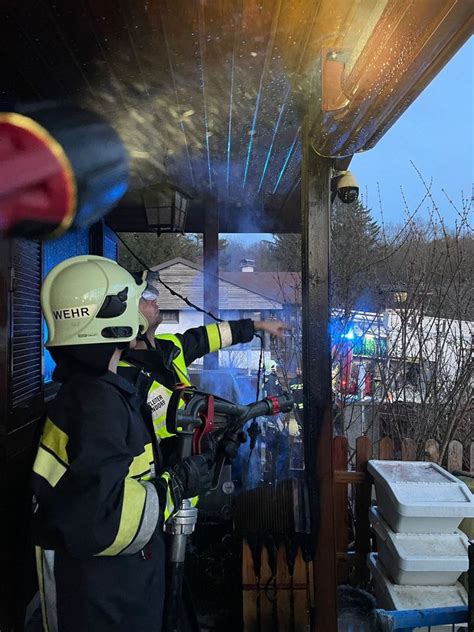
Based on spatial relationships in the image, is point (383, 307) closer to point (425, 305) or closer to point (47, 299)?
point (425, 305)

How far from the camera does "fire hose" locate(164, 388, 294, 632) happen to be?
6.75 feet

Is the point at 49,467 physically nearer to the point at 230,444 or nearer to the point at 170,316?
the point at 230,444

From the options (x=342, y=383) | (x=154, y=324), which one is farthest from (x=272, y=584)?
(x=342, y=383)

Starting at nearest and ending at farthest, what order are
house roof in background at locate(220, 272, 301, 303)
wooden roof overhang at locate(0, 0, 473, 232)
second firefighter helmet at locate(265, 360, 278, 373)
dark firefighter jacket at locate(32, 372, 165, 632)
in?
dark firefighter jacket at locate(32, 372, 165, 632) < wooden roof overhang at locate(0, 0, 473, 232) < second firefighter helmet at locate(265, 360, 278, 373) < house roof in background at locate(220, 272, 301, 303)

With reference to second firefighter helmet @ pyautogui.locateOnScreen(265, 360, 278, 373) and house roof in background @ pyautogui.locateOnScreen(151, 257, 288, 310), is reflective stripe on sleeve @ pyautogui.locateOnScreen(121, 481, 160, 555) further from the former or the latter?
house roof in background @ pyautogui.locateOnScreen(151, 257, 288, 310)

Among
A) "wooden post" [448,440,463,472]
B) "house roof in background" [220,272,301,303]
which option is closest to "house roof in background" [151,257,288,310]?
"house roof in background" [220,272,301,303]

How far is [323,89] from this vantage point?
2311mm

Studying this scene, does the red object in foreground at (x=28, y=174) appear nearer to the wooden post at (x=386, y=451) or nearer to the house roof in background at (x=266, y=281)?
the wooden post at (x=386, y=451)

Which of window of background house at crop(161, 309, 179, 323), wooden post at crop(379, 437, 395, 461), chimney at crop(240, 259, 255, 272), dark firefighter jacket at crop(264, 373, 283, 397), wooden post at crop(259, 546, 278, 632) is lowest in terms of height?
wooden post at crop(259, 546, 278, 632)

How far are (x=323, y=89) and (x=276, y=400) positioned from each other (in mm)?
1608

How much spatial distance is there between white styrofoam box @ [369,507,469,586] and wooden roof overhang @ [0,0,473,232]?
7.36ft

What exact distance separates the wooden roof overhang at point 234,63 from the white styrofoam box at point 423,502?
2001 mm

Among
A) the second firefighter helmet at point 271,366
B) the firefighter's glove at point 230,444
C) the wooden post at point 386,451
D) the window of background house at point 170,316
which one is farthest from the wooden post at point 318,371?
the window of background house at point 170,316

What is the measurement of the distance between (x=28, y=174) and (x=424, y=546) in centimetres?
324
